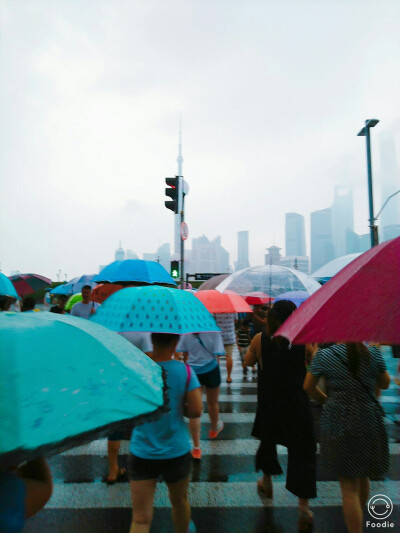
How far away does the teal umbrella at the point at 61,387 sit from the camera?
1.04 meters

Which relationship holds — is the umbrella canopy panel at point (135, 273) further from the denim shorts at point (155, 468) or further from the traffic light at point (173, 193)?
the traffic light at point (173, 193)

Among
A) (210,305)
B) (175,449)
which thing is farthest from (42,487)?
(210,305)

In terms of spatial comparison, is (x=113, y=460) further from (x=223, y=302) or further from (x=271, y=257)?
(x=271, y=257)

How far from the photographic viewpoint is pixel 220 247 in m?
117

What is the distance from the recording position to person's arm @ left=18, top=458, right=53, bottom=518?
147 cm

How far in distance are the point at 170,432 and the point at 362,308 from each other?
1592mm

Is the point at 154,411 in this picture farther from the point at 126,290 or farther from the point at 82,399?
the point at 126,290

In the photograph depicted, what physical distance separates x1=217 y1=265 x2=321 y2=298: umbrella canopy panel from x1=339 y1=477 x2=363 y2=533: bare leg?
4.19m

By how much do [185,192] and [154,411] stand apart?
922 centimetres

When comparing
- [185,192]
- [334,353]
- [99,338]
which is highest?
[185,192]

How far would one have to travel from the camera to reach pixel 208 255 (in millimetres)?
114125

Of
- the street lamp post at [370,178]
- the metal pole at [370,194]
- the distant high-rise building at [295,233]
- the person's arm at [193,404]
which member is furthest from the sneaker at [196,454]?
the distant high-rise building at [295,233]

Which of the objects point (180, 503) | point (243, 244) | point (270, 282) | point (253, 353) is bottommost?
point (180, 503)

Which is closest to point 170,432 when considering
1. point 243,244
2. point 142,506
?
point 142,506
